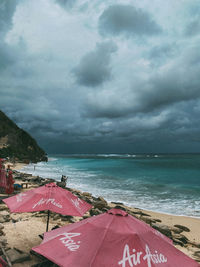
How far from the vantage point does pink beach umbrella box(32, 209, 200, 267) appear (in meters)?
3.04

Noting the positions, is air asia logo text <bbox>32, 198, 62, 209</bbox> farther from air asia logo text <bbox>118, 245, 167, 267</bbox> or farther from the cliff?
the cliff

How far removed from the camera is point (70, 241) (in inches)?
139

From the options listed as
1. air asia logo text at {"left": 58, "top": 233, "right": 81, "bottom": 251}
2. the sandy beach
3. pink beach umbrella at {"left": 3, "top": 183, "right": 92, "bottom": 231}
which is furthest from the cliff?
air asia logo text at {"left": 58, "top": 233, "right": 81, "bottom": 251}

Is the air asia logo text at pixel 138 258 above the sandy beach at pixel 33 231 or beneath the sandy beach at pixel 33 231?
above

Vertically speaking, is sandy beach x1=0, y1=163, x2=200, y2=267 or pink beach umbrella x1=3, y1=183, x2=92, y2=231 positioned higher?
pink beach umbrella x1=3, y1=183, x2=92, y2=231

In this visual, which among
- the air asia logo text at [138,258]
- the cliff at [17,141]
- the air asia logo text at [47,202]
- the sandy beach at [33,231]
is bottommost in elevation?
the sandy beach at [33,231]

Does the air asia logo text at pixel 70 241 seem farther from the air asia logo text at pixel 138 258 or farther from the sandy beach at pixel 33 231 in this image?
the sandy beach at pixel 33 231

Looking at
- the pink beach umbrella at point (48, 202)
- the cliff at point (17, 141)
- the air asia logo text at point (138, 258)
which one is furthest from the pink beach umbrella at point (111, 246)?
the cliff at point (17, 141)

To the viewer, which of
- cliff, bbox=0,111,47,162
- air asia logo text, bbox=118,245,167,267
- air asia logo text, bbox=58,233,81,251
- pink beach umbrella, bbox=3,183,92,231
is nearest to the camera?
air asia logo text, bbox=118,245,167,267

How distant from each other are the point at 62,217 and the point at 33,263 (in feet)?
14.9

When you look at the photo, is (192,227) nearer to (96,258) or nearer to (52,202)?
(52,202)

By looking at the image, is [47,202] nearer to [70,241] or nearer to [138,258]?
[70,241]

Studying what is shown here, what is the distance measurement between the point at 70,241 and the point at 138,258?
1.25 m

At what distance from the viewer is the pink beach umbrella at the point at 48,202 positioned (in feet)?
19.0
